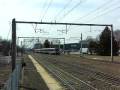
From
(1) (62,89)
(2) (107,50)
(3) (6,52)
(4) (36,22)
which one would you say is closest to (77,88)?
(1) (62,89)

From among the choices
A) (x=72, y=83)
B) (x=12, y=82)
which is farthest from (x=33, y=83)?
(x=12, y=82)

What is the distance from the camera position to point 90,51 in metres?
134

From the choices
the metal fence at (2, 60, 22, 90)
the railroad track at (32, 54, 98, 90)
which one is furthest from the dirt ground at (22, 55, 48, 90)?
the metal fence at (2, 60, 22, 90)

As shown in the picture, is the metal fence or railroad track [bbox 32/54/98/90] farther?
railroad track [bbox 32/54/98/90]

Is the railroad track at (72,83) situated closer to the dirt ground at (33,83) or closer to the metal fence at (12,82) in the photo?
the dirt ground at (33,83)

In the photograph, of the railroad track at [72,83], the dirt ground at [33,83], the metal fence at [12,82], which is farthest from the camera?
the dirt ground at [33,83]

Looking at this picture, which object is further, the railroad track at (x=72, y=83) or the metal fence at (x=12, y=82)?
the railroad track at (x=72, y=83)

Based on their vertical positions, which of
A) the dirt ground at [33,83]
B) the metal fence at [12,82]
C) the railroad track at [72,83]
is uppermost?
the metal fence at [12,82]

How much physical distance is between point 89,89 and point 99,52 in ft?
315

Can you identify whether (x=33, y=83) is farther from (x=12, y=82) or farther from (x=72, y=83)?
(x=12, y=82)

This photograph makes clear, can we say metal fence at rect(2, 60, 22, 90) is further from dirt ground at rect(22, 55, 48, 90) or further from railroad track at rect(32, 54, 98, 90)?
railroad track at rect(32, 54, 98, 90)

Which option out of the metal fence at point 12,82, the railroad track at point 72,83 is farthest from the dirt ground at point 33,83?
the metal fence at point 12,82

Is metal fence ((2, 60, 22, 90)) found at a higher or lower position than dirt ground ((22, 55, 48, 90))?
higher

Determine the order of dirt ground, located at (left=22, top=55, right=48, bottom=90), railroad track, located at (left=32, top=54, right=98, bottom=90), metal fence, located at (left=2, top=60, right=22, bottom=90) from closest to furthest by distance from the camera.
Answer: metal fence, located at (left=2, top=60, right=22, bottom=90) < railroad track, located at (left=32, top=54, right=98, bottom=90) < dirt ground, located at (left=22, top=55, right=48, bottom=90)
